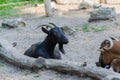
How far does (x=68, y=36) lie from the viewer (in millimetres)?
10859

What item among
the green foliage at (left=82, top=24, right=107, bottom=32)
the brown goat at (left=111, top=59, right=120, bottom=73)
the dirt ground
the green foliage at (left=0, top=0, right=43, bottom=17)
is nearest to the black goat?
the dirt ground

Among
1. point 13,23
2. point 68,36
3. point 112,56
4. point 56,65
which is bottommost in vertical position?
point 68,36

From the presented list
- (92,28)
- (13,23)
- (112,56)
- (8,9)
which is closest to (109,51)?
(112,56)

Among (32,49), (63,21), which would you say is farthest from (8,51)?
(63,21)

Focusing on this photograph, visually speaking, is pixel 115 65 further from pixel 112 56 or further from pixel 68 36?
pixel 68 36

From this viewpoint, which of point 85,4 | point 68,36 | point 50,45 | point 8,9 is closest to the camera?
point 50,45

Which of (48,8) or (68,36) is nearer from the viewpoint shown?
(68,36)

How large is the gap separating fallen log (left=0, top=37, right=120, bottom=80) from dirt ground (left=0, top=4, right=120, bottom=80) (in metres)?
0.10

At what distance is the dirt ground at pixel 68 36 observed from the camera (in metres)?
6.98

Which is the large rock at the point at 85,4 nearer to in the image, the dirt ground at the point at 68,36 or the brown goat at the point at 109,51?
the dirt ground at the point at 68,36

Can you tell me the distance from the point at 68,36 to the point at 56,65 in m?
4.11

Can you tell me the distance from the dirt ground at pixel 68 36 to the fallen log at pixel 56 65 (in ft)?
0.34

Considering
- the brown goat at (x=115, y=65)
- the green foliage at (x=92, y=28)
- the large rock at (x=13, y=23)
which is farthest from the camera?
the large rock at (x=13, y=23)

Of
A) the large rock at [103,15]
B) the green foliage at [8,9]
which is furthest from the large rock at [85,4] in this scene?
the large rock at [103,15]
